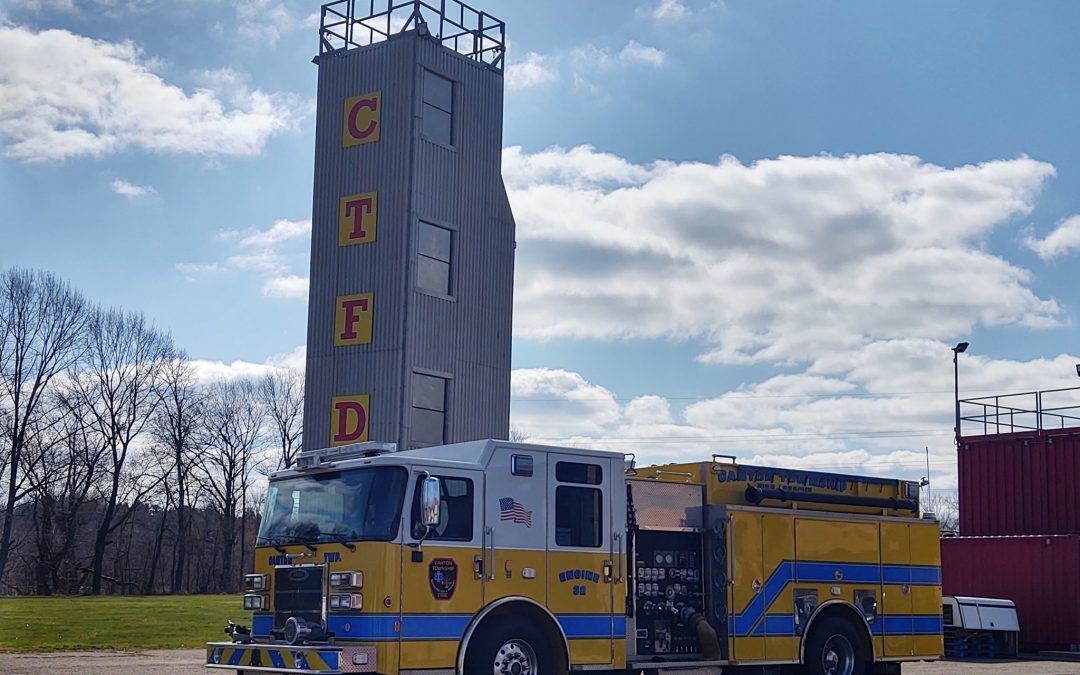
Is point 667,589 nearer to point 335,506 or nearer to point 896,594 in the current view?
point 896,594

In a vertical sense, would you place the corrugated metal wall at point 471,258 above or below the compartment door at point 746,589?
above

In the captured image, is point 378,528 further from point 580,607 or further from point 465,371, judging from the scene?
point 465,371

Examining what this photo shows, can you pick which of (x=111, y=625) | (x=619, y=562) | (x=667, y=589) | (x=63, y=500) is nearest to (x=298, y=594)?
(x=619, y=562)

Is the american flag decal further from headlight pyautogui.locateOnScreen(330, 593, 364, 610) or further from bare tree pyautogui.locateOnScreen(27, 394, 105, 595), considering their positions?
bare tree pyautogui.locateOnScreen(27, 394, 105, 595)

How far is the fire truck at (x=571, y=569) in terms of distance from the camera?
12.7 m

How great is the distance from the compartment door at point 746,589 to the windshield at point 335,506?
4.98m

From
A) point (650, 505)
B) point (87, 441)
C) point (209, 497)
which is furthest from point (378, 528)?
point (209, 497)

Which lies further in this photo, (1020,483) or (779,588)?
(1020,483)

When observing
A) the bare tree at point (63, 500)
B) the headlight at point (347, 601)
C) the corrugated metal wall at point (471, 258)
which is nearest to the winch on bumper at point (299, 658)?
the headlight at point (347, 601)

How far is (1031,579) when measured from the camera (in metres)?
31.1

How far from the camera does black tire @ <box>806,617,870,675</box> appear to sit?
656 inches

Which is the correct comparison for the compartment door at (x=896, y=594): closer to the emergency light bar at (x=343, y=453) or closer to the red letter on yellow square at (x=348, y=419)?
the emergency light bar at (x=343, y=453)

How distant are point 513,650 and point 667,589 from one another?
2840 mm

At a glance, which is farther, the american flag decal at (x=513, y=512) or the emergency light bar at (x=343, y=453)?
the emergency light bar at (x=343, y=453)
